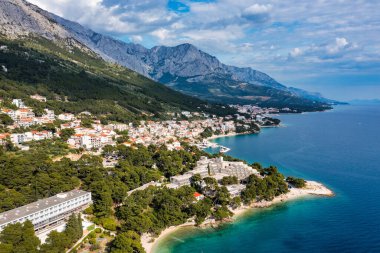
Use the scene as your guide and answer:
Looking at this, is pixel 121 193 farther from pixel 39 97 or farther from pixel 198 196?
pixel 39 97

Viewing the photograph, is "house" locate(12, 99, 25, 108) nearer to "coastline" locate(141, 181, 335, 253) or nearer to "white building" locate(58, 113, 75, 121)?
"white building" locate(58, 113, 75, 121)

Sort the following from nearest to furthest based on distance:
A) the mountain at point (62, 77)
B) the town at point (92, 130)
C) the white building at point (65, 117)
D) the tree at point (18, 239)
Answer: the tree at point (18, 239) → the town at point (92, 130) → the white building at point (65, 117) → the mountain at point (62, 77)

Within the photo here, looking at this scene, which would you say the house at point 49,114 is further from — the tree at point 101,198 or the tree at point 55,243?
the tree at point 55,243

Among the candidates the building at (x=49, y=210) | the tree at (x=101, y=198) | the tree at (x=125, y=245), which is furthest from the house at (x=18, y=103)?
the tree at (x=125, y=245)

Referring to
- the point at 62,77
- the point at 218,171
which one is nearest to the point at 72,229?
the point at 218,171

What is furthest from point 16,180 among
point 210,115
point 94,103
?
point 210,115

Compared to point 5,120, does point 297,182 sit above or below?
below

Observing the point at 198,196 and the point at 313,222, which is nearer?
the point at 313,222

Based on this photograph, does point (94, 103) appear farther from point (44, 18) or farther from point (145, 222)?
point (44, 18)
